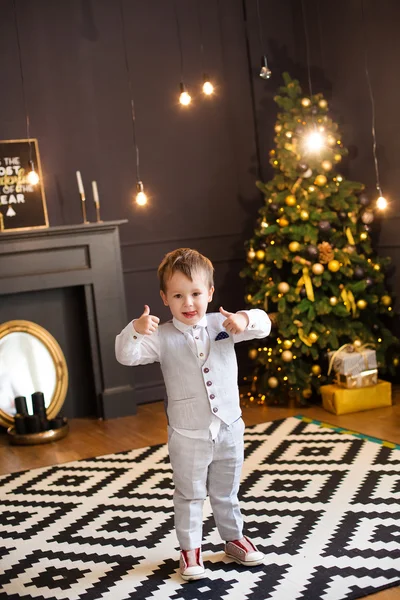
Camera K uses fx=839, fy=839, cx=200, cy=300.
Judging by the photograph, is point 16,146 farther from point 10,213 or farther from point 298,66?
point 298,66

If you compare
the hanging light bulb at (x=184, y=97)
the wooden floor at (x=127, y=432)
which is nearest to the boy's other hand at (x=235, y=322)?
the wooden floor at (x=127, y=432)

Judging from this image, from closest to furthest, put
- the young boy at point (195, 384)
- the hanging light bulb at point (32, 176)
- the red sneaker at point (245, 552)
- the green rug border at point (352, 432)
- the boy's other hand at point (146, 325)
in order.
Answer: the boy's other hand at point (146, 325) → the young boy at point (195, 384) → the red sneaker at point (245, 552) → the green rug border at point (352, 432) → the hanging light bulb at point (32, 176)

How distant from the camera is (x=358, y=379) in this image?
536 cm

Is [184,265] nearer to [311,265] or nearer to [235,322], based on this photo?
[235,322]

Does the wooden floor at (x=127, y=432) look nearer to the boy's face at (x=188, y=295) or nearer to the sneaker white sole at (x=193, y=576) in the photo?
the sneaker white sole at (x=193, y=576)

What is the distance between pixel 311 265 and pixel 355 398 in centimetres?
90

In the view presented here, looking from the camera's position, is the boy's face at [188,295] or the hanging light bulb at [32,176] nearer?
the boy's face at [188,295]

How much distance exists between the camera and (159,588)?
9.63ft

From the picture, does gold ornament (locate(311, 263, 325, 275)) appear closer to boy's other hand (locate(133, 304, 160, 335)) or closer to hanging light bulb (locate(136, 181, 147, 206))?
hanging light bulb (locate(136, 181, 147, 206))

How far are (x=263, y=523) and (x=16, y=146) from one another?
3.41 meters

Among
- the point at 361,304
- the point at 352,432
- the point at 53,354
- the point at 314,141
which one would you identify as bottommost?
the point at 352,432

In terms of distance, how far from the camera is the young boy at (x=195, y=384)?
288cm

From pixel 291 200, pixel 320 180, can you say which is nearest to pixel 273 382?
pixel 291 200

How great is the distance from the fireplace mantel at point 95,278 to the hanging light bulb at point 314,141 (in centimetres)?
137
